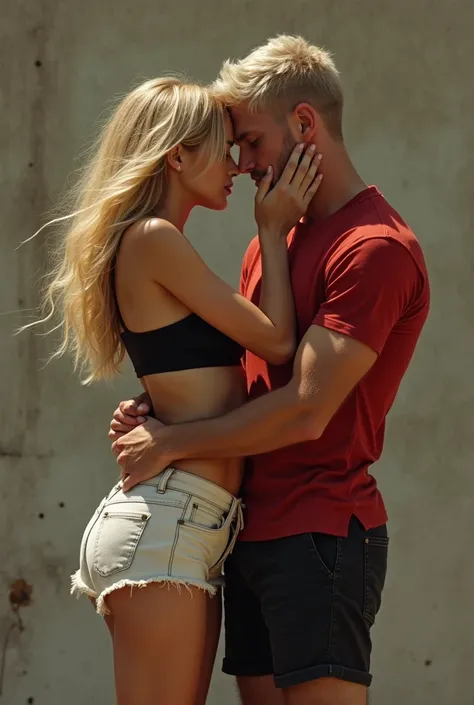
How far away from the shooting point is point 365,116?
4191mm

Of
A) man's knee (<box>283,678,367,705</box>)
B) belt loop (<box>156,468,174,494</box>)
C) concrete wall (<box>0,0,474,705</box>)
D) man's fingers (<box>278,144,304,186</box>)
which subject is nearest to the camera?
man's knee (<box>283,678,367,705</box>)

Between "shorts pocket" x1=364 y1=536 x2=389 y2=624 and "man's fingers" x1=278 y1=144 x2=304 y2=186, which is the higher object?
"man's fingers" x1=278 y1=144 x2=304 y2=186

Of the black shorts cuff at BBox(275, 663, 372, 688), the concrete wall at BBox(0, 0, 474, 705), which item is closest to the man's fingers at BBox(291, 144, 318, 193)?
the black shorts cuff at BBox(275, 663, 372, 688)

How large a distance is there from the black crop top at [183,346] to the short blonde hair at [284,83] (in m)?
0.52

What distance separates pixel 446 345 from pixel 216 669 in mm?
1504

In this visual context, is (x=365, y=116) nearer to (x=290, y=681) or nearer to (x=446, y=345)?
(x=446, y=345)

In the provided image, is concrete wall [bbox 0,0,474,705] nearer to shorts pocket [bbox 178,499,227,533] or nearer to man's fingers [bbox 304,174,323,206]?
man's fingers [bbox 304,174,323,206]

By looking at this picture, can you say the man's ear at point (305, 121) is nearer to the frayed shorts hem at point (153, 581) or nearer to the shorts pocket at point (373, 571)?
the shorts pocket at point (373, 571)

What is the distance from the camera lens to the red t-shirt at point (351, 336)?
7.51 ft

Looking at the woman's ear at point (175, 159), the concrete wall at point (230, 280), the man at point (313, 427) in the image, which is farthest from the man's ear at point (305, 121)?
the concrete wall at point (230, 280)

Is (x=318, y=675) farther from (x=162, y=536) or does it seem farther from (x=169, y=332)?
(x=169, y=332)

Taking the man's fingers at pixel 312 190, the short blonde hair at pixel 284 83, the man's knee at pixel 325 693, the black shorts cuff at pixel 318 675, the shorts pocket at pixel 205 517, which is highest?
the short blonde hair at pixel 284 83

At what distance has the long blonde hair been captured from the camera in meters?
2.44

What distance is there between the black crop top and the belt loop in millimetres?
222
